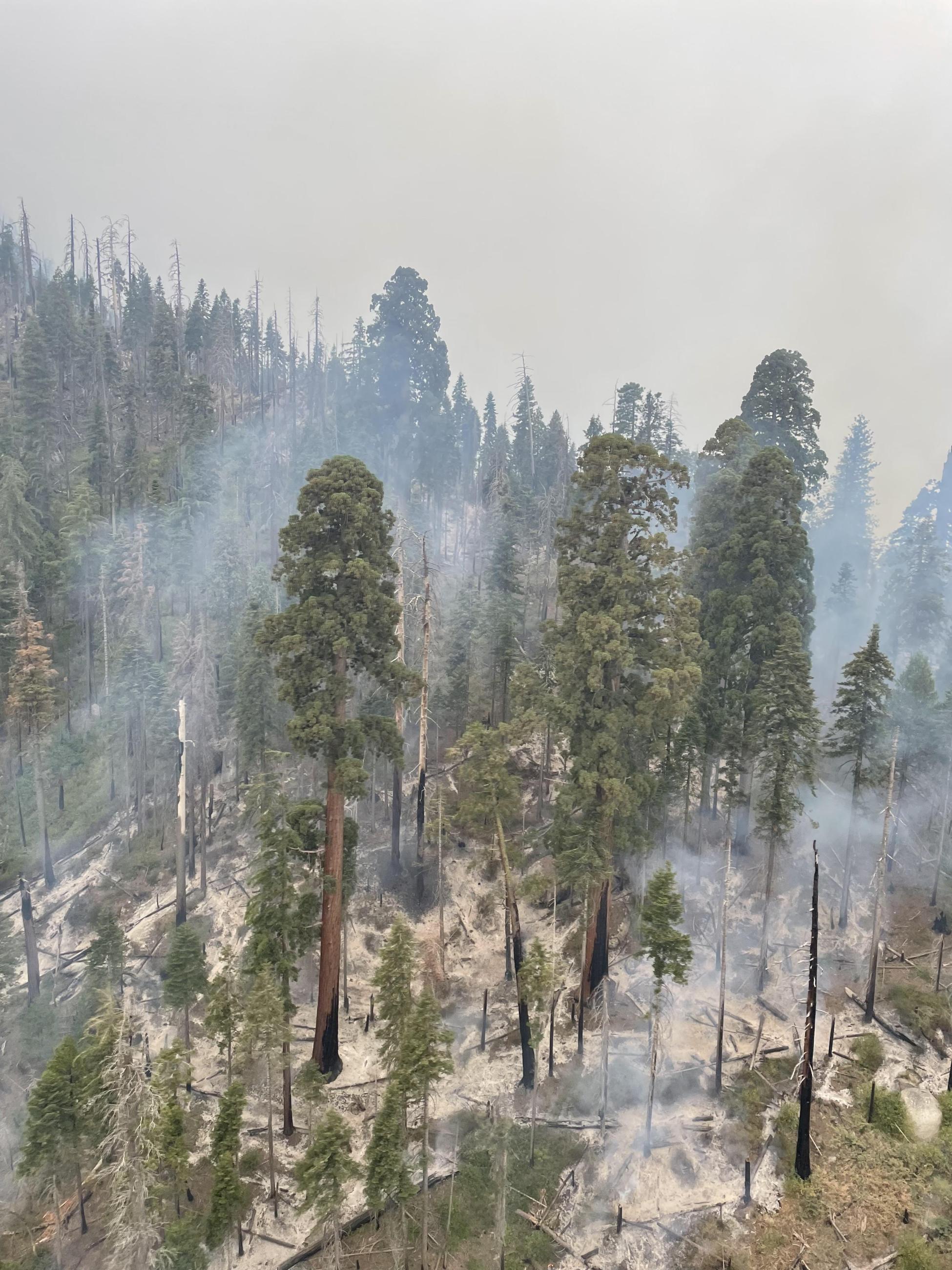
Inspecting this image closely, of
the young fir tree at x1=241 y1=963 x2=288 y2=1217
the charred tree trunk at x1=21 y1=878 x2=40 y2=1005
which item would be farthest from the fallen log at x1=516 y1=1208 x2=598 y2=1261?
the charred tree trunk at x1=21 y1=878 x2=40 y2=1005

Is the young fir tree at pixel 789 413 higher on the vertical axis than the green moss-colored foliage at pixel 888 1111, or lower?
higher

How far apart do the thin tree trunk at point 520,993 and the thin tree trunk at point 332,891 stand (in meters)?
5.55

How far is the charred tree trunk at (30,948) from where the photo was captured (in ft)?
96.7

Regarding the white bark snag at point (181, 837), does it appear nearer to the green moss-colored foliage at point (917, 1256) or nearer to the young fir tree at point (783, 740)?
the young fir tree at point (783, 740)

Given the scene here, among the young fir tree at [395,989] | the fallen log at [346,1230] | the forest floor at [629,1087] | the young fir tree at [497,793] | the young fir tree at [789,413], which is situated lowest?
the fallen log at [346,1230]

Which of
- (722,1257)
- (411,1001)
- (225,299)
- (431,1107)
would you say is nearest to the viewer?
(722,1257)

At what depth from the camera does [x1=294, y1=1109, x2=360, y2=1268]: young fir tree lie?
16594 mm

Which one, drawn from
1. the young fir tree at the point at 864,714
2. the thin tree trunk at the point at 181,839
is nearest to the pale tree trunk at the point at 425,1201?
the thin tree trunk at the point at 181,839

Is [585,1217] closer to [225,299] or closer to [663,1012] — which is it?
[663,1012]

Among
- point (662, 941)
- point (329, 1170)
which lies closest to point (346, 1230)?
point (329, 1170)

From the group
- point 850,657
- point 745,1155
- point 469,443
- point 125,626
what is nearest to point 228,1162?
point 745,1155

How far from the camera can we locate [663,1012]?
2477 cm

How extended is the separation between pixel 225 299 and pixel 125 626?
6393 cm

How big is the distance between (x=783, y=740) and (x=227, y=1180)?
72.9ft
